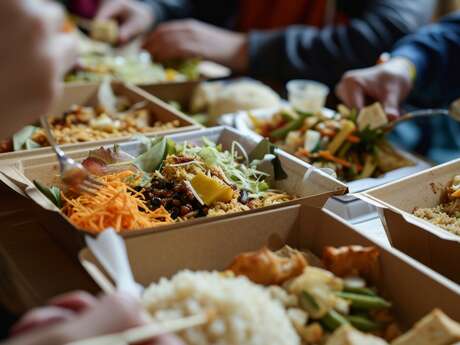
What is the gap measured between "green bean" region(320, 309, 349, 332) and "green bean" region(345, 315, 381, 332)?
0.02 meters

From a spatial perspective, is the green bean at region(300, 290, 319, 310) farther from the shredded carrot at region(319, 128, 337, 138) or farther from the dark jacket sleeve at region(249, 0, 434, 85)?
the dark jacket sleeve at region(249, 0, 434, 85)

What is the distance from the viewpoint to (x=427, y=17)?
314 cm

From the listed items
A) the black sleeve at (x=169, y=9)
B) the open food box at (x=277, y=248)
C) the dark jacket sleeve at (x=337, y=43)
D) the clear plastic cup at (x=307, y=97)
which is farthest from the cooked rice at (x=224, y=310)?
the black sleeve at (x=169, y=9)

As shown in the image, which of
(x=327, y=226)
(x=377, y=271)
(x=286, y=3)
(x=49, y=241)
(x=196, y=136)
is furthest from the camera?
(x=286, y=3)

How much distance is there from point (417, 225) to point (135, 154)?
779 mm

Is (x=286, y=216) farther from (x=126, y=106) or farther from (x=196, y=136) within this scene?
(x=126, y=106)

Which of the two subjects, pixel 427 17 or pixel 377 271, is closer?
pixel 377 271

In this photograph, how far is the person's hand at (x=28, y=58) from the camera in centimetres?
87

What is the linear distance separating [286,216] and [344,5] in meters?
2.43

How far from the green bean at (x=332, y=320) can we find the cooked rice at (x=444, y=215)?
0.50m

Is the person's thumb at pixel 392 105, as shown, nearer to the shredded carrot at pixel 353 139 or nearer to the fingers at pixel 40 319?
the shredded carrot at pixel 353 139

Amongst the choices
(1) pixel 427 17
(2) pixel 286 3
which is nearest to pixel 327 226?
(1) pixel 427 17

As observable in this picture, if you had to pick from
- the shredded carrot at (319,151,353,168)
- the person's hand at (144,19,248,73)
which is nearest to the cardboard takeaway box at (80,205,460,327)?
the shredded carrot at (319,151,353,168)

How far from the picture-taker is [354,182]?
1704 millimetres
